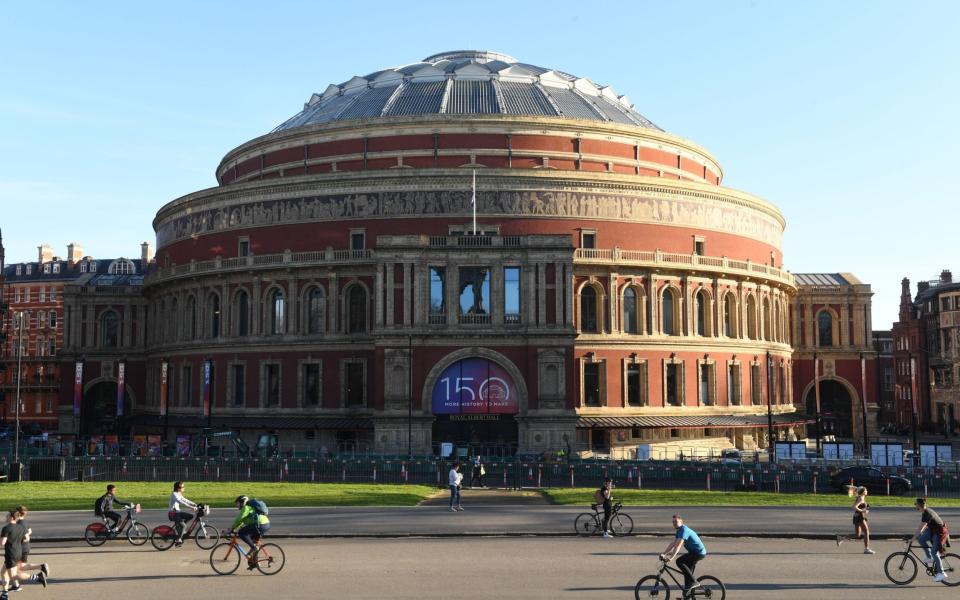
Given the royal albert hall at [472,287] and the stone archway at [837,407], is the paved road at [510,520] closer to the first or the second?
the royal albert hall at [472,287]

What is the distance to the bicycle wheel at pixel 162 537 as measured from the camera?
24.1m

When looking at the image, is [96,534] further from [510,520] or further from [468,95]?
[468,95]

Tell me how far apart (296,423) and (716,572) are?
41188 millimetres

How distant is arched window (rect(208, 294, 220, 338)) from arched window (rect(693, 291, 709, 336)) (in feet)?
109

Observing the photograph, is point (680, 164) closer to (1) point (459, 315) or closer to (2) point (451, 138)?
(2) point (451, 138)

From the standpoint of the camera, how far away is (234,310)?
208 feet

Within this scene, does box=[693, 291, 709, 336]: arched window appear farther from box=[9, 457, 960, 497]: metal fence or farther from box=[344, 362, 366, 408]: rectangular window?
box=[344, 362, 366, 408]: rectangular window

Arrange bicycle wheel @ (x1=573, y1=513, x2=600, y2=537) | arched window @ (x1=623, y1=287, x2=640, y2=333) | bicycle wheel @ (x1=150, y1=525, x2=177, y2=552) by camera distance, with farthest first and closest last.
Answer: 1. arched window @ (x1=623, y1=287, x2=640, y2=333)
2. bicycle wheel @ (x1=573, y1=513, x2=600, y2=537)
3. bicycle wheel @ (x1=150, y1=525, x2=177, y2=552)

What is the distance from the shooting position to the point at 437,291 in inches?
2106

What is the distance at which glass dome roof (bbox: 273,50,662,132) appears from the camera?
66.8m

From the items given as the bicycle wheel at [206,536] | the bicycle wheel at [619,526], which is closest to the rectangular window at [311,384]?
the bicycle wheel at [206,536]

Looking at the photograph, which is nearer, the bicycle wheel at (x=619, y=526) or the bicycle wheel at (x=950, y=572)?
the bicycle wheel at (x=950, y=572)

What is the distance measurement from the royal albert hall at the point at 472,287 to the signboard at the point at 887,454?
1257 centimetres

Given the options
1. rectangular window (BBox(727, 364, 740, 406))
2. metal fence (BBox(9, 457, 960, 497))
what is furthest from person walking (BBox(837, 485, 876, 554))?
rectangular window (BBox(727, 364, 740, 406))
